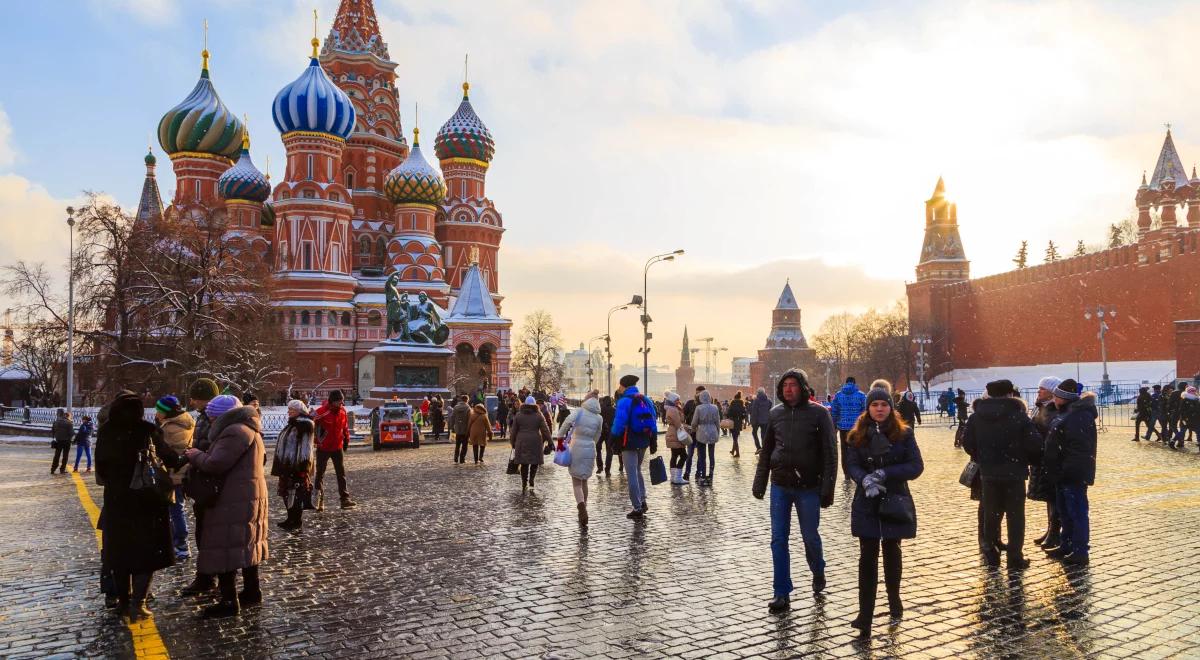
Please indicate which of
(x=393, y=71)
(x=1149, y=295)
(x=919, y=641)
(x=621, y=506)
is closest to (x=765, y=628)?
(x=919, y=641)

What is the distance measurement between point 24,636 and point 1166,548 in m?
8.67

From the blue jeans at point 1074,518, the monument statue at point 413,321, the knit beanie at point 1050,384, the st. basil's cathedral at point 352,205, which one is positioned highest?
the st. basil's cathedral at point 352,205

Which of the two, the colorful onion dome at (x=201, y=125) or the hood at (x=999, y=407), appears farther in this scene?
the colorful onion dome at (x=201, y=125)

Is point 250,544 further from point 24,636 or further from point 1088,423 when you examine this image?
point 1088,423

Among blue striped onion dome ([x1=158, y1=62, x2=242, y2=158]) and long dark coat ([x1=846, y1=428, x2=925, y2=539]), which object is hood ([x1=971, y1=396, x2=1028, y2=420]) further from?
blue striped onion dome ([x1=158, y1=62, x2=242, y2=158])

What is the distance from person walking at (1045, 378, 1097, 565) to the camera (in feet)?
23.2

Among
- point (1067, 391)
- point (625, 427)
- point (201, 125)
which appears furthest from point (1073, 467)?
point (201, 125)

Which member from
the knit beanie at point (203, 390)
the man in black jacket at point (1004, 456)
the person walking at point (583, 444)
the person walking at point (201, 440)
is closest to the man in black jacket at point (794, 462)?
the man in black jacket at point (1004, 456)

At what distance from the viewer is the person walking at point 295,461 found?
8.73 meters

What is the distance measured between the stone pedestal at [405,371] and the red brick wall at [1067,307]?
3932 cm

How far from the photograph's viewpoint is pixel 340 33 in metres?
57.7

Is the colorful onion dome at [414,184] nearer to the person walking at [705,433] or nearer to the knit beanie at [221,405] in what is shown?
the person walking at [705,433]

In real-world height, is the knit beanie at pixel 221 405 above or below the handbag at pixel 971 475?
above

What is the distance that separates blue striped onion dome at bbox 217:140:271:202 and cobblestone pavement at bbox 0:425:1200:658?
44.2 meters
